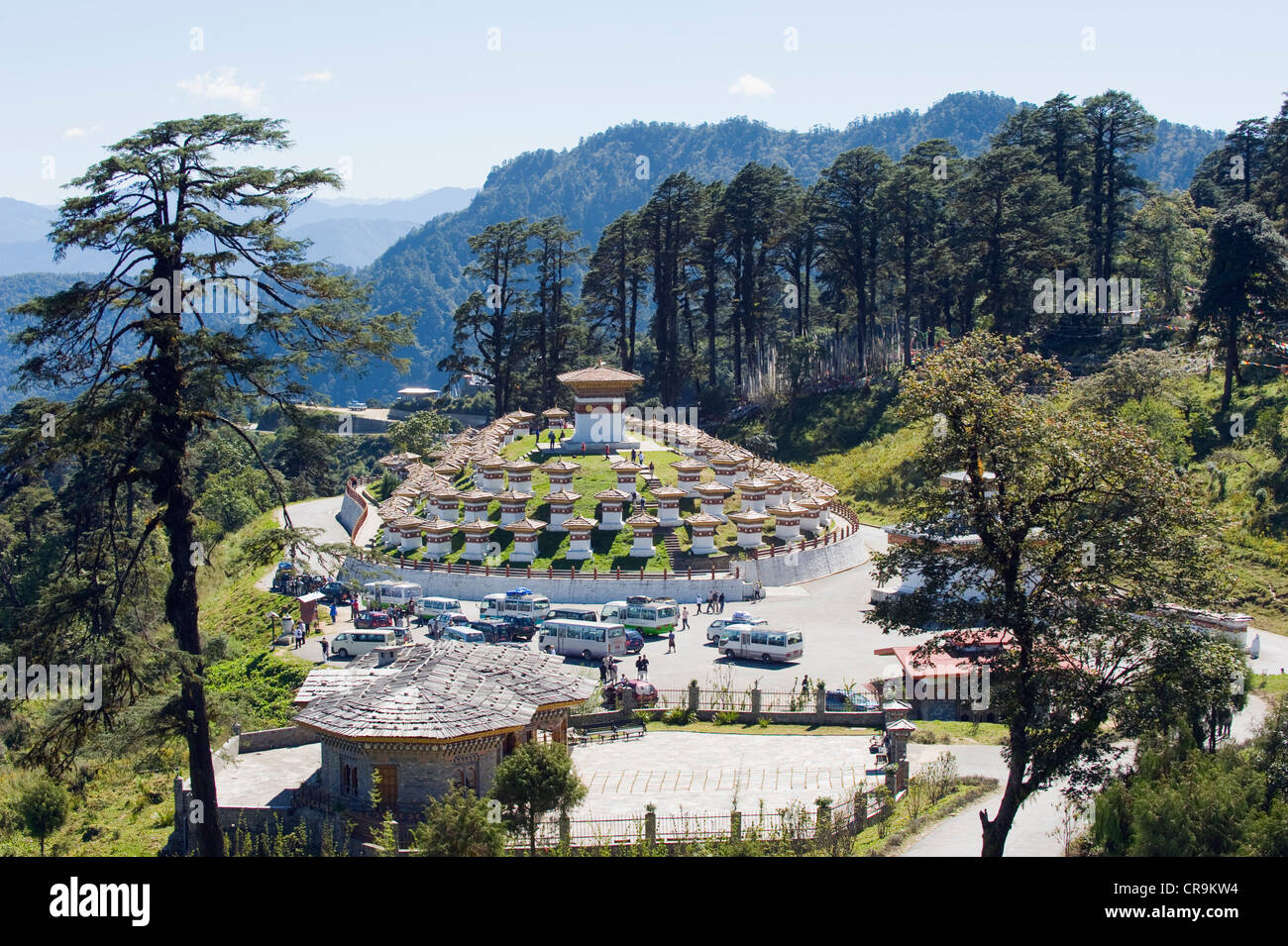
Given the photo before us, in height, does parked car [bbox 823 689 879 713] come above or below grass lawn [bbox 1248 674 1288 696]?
below

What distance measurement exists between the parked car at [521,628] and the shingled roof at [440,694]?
35.4 feet

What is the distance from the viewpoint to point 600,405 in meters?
59.8

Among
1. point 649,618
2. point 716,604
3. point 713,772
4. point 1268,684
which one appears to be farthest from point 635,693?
point 1268,684

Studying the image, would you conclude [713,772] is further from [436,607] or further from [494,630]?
[436,607]

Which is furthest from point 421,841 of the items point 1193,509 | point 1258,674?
point 1258,674

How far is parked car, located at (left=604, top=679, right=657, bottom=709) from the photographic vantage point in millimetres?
29359

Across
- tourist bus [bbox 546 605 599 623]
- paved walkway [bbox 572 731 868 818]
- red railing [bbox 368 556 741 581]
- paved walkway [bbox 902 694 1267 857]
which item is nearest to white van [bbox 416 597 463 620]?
red railing [bbox 368 556 741 581]

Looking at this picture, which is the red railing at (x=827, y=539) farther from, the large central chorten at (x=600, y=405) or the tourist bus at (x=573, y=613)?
the large central chorten at (x=600, y=405)

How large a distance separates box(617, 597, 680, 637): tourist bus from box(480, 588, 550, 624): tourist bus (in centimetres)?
283

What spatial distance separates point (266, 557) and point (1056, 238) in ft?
163

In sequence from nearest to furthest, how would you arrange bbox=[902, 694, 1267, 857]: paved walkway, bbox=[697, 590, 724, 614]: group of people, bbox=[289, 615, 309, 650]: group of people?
bbox=[902, 694, 1267, 857]: paved walkway
bbox=[289, 615, 309, 650]: group of people
bbox=[697, 590, 724, 614]: group of people

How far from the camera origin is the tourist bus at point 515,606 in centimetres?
3912

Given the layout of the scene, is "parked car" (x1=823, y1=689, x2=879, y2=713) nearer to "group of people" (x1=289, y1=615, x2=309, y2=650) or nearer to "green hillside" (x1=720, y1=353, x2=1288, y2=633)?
"green hillside" (x1=720, y1=353, x2=1288, y2=633)

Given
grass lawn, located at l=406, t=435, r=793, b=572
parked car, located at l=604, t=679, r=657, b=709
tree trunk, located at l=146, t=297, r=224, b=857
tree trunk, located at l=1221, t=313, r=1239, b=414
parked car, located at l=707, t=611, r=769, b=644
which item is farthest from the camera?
tree trunk, located at l=1221, t=313, r=1239, b=414
